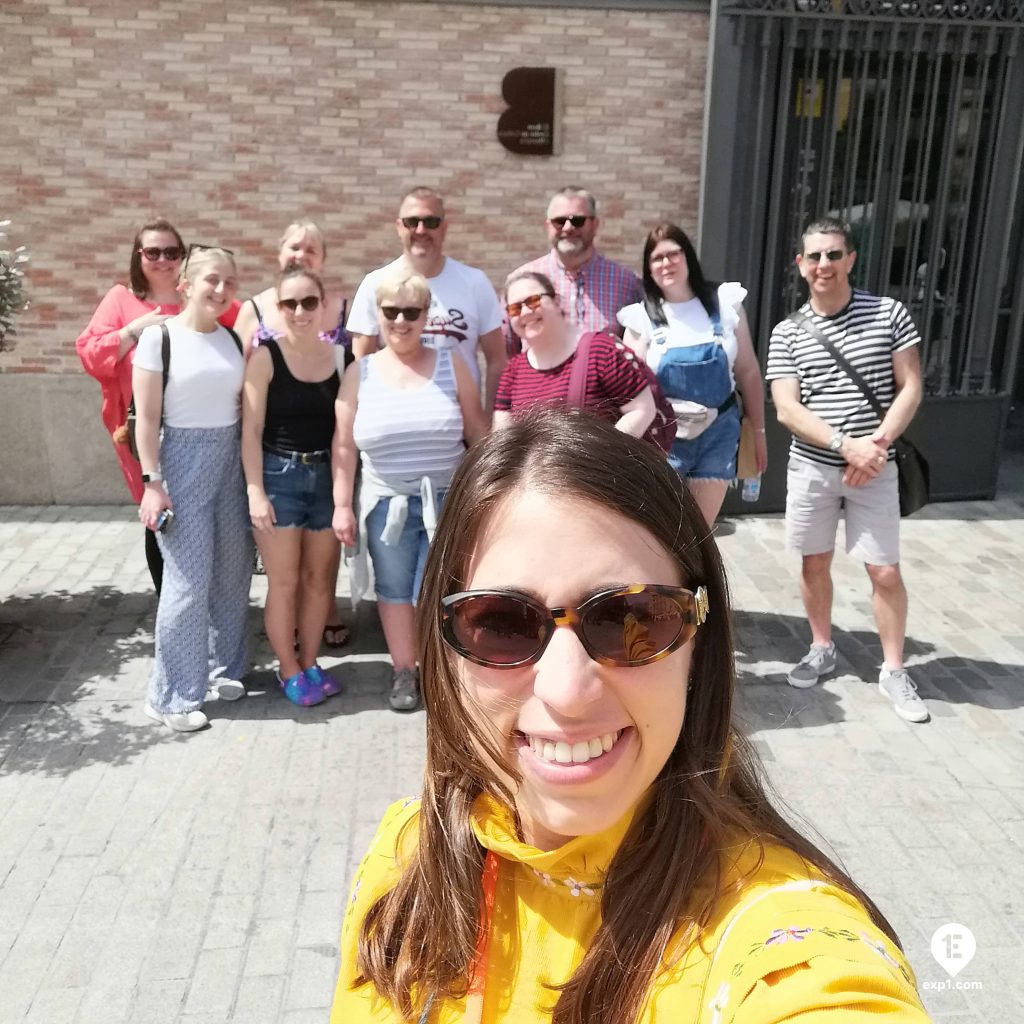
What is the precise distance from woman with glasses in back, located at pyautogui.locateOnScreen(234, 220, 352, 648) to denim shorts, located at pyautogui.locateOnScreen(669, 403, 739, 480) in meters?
1.68

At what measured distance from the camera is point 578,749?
1.14 meters

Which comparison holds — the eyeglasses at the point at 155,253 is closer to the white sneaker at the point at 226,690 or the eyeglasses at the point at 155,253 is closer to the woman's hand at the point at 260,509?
the woman's hand at the point at 260,509

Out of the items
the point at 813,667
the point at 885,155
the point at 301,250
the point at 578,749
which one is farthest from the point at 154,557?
the point at 885,155

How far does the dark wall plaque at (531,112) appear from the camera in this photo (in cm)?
737

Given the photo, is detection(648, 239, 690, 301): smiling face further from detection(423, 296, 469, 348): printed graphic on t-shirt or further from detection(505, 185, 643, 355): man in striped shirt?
detection(423, 296, 469, 348): printed graphic on t-shirt

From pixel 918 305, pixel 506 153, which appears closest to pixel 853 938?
pixel 506 153

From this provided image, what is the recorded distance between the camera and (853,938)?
3.53 ft

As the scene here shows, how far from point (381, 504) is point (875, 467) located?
2232mm

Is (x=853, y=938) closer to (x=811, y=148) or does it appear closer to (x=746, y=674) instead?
(x=746, y=674)

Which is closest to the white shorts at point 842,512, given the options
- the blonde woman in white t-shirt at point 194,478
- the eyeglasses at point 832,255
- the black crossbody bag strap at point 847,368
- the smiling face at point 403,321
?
the black crossbody bag strap at point 847,368

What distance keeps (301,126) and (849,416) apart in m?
4.78

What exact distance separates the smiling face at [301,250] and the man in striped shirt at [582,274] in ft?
3.57

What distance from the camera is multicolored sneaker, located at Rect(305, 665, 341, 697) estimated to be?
16.1ft

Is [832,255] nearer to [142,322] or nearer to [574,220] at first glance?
[574,220]
